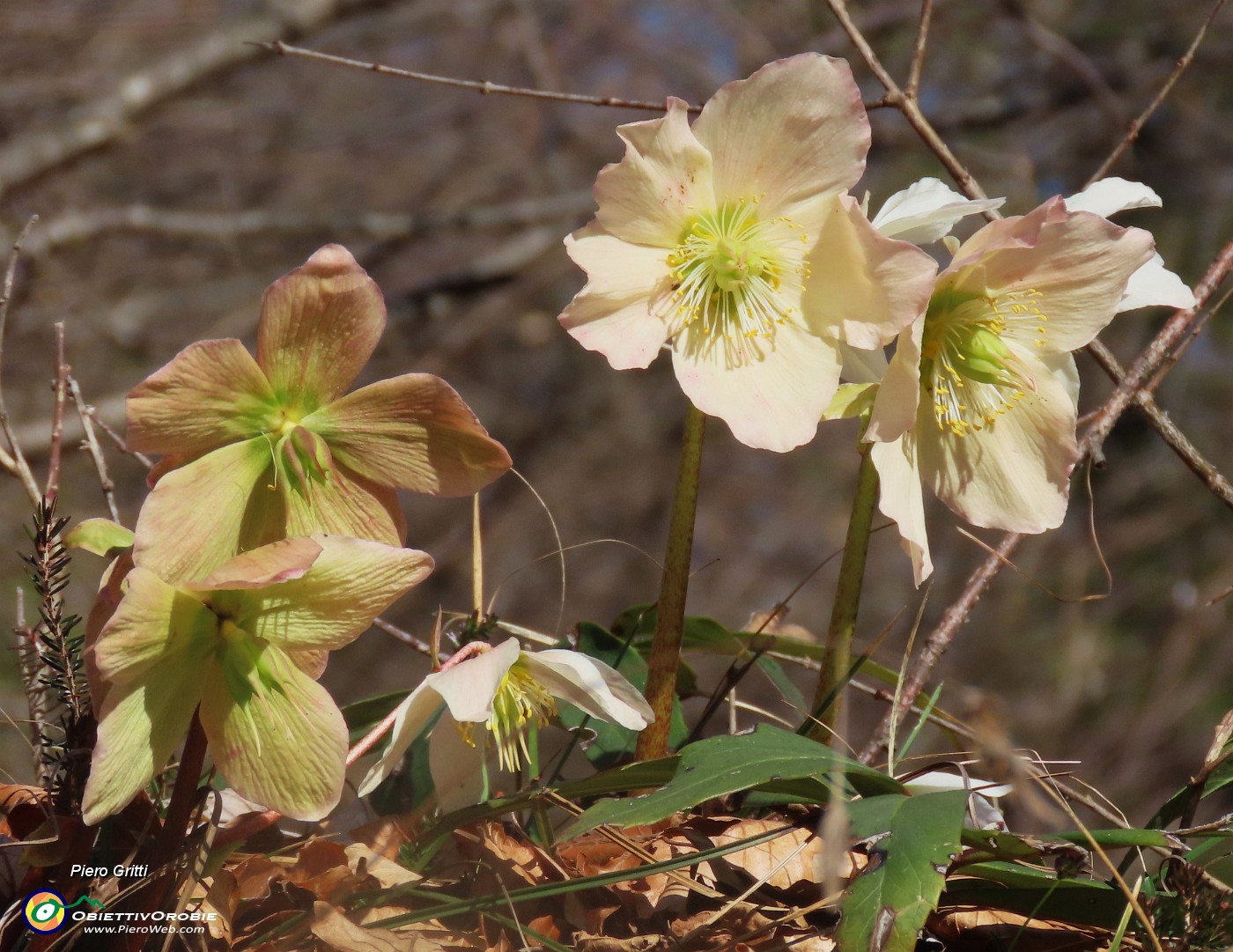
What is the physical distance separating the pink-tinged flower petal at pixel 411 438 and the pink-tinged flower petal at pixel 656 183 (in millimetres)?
181

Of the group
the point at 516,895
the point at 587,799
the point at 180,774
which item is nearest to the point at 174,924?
the point at 180,774

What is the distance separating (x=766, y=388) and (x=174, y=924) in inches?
18.1

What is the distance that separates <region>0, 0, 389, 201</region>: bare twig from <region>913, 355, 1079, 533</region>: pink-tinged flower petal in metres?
2.07

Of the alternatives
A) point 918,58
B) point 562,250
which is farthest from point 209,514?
point 562,250

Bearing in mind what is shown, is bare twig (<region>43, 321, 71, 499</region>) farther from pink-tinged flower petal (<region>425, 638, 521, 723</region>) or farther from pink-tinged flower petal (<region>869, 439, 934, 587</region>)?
pink-tinged flower petal (<region>869, 439, 934, 587</region>)

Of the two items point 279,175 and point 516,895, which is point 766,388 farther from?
point 279,175

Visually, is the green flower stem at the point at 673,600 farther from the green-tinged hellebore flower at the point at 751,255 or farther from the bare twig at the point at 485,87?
the bare twig at the point at 485,87

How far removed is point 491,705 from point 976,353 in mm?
397

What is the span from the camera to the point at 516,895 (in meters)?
0.60

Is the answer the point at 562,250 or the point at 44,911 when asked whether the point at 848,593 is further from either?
the point at 562,250

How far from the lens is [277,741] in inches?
24.0

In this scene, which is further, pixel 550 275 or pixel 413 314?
pixel 550 275

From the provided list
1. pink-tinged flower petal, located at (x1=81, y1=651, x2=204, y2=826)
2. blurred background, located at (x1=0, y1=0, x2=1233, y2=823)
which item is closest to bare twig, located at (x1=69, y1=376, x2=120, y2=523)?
pink-tinged flower petal, located at (x1=81, y1=651, x2=204, y2=826)

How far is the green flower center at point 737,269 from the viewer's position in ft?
2.46
